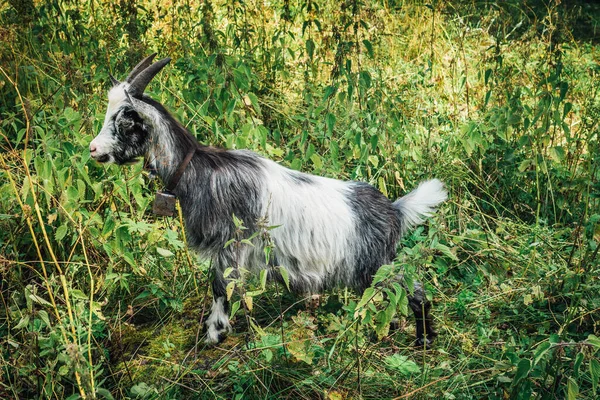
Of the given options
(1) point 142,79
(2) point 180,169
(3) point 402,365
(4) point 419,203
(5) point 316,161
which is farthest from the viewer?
(5) point 316,161

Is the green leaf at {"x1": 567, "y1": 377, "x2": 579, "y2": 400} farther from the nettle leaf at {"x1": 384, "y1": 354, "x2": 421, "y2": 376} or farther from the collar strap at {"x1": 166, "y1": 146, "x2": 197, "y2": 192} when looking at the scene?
the collar strap at {"x1": 166, "y1": 146, "x2": 197, "y2": 192}

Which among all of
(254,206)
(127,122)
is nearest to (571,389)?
(254,206)

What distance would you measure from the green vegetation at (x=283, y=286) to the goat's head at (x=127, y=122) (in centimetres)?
18

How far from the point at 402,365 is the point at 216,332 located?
38.9 inches

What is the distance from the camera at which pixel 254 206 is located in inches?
134

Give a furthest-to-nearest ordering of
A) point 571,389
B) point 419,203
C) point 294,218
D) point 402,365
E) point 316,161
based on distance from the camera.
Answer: point 316,161, point 419,203, point 294,218, point 402,365, point 571,389

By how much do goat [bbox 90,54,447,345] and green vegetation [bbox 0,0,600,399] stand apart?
6.4 inches

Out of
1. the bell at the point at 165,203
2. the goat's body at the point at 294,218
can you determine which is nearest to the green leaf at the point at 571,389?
the goat's body at the point at 294,218

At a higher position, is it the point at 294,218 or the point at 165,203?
the point at 165,203

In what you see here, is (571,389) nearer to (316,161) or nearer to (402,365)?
(402,365)

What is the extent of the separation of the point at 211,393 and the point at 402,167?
224cm

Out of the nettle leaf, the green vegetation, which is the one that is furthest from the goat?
the nettle leaf

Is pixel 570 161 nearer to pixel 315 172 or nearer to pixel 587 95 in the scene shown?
pixel 587 95

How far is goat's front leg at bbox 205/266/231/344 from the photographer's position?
3.47 metres
